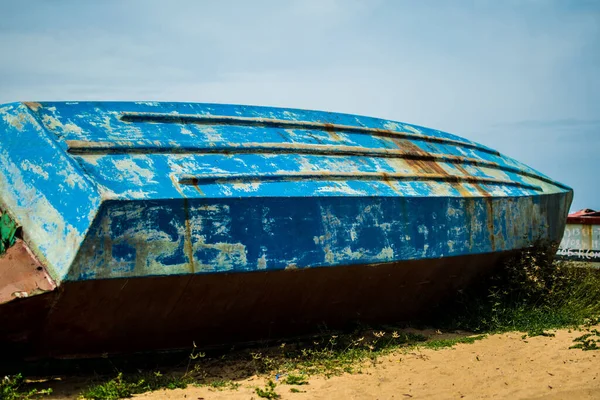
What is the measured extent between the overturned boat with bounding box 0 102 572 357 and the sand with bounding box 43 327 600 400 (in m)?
0.53

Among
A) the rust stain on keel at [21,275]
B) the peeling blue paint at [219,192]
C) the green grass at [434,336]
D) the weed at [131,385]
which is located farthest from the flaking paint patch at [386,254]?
the rust stain on keel at [21,275]

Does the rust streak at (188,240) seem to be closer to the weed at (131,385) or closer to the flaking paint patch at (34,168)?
the weed at (131,385)

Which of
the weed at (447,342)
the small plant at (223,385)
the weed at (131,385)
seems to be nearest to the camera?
the weed at (131,385)

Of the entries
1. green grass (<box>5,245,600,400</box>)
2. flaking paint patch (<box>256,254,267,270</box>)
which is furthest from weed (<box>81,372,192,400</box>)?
flaking paint patch (<box>256,254,267,270</box>)

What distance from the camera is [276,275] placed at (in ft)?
15.7

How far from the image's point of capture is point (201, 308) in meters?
4.65

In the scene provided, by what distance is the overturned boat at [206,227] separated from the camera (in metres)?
4.15

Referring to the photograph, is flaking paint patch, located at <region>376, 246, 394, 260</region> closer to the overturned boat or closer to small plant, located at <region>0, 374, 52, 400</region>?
the overturned boat

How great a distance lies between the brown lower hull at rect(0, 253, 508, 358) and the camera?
164 inches

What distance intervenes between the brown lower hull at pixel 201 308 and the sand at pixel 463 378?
46cm

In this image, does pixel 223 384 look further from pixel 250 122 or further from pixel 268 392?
pixel 250 122

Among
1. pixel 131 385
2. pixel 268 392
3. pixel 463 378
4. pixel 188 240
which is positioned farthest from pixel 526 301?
pixel 131 385

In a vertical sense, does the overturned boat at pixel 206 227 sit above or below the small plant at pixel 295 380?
above

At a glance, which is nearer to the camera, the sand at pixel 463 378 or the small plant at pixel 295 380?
the sand at pixel 463 378
